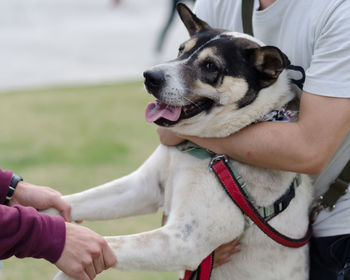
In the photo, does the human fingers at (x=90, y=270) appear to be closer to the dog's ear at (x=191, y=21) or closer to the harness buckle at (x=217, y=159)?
the harness buckle at (x=217, y=159)

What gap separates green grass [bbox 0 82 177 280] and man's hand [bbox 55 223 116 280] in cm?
163

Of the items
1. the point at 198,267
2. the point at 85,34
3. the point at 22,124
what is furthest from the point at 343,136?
the point at 85,34

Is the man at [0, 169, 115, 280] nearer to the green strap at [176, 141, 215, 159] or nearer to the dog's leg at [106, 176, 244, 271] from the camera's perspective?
the dog's leg at [106, 176, 244, 271]

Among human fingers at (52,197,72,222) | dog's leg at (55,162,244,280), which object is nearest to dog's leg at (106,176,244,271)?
dog's leg at (55,162,244,280)

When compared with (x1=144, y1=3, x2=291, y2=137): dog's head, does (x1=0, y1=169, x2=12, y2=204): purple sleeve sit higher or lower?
lower

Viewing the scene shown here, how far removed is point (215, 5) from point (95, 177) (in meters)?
2.77

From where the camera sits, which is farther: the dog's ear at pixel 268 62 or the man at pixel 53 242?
the dog's ear at pixel 268 62

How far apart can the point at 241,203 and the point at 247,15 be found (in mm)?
825

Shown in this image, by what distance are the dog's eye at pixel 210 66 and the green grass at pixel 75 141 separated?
1.78 m

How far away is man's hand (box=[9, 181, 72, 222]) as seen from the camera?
221 centimetres

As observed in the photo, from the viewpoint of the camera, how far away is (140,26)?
1278cm

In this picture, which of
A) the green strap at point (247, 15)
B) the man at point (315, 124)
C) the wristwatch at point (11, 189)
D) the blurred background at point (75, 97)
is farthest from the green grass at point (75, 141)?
the green strap at point (247, 15)

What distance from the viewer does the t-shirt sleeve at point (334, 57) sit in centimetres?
196

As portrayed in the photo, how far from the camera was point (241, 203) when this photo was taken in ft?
6.91
